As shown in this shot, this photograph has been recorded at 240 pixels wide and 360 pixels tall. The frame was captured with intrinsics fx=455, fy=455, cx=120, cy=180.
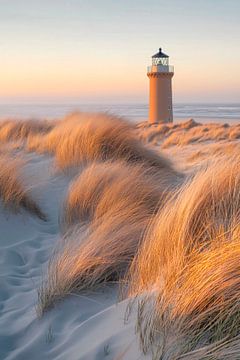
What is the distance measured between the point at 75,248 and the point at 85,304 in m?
0.69

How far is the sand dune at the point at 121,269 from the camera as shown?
189 centimetres

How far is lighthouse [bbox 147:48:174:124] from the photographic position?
2559 cm

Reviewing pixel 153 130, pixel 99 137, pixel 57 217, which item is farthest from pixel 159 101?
pixel 57 217

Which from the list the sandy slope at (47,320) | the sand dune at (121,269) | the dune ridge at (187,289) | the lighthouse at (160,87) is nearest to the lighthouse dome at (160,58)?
the lighthouse at (160,87)

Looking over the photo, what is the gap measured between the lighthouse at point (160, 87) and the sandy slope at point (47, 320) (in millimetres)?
22309

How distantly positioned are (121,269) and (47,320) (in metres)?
0.62

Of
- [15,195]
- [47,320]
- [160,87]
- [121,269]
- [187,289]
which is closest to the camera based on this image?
[187,289]

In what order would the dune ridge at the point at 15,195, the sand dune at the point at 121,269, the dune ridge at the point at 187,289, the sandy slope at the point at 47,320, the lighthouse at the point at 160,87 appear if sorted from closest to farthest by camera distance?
the dune ridge at the point at 187,289 → the sand dune at the point at 121,269 → the sandy slope at the point at 47,320 → the dune ridge at the point at 15,195 → the lighthouse at the point at 160,87

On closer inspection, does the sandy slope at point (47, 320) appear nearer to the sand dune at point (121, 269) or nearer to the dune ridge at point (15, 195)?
the sand dune at point (121, 269)

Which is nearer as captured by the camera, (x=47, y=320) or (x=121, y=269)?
(x=47, y=320)

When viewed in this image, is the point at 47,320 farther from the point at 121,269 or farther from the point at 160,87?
the point at 160,87

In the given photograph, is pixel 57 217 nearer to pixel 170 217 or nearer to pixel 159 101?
pixel 170 217

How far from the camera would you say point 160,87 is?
25.8m

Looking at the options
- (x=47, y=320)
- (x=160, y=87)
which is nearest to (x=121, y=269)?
(x=47, y=320)
